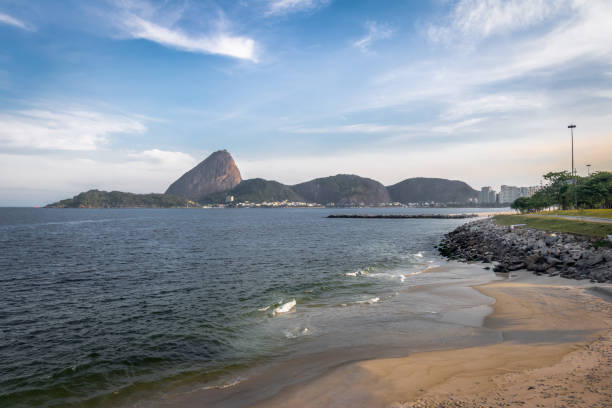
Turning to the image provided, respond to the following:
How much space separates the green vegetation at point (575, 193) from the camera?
66.1 m

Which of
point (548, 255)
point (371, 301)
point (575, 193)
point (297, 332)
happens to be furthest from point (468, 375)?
point (575, 193)

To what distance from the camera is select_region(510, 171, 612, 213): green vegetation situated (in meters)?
66.1

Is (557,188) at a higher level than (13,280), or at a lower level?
higher

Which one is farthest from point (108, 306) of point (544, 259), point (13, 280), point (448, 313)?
point (544, 259)

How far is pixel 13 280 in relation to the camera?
949 inches

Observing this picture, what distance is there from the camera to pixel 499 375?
852cm

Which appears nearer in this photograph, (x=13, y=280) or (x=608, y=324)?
(x=608, y=324)

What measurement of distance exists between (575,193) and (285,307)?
2803 inches

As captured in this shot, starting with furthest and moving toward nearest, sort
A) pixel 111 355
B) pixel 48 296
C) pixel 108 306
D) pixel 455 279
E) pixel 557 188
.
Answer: pixel 557 188 → pixel 455 279 → pixel 48 296 → pixel 108 306 → pixel 111 355

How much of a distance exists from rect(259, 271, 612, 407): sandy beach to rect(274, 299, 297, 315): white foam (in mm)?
7062

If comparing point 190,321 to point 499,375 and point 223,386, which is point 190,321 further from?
point 499,375

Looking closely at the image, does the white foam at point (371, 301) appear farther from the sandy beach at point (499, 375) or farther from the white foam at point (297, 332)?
the sandy beach at point (499, 375)

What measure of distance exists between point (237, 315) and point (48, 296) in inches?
511

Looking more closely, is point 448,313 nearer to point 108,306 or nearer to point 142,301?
point 142,301
